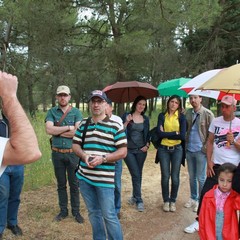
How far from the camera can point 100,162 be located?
3.26 metres

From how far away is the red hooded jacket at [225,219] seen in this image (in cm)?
320

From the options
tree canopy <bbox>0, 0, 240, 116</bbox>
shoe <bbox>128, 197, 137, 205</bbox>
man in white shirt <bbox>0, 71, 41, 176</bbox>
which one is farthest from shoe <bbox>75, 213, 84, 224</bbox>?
tree canopy <bbox>0, 0, 240, 116</bbox>

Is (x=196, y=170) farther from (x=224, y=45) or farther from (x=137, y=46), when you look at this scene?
(x=224, y=45)

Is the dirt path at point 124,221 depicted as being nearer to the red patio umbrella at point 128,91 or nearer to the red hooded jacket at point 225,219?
the red hooded jacket at point 225,219

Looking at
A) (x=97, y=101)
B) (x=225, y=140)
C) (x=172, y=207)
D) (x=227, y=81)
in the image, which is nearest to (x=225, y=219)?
(x=225, y=140)

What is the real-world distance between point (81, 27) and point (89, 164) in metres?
12.5

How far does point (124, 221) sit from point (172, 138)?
56.1 inches

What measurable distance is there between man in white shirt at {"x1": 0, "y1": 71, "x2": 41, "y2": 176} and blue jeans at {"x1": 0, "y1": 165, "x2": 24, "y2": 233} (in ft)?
7.56

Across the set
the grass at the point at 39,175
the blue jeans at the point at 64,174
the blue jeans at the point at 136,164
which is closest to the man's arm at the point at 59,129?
the blue jeans at the point at 64,174

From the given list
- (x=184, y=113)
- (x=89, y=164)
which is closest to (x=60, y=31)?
(x=184, y=113)

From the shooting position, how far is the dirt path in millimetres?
4230

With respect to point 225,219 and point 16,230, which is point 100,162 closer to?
point 225,219

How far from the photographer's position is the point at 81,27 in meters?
14.7

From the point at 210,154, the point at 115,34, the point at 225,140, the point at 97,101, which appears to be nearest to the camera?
the point at 97,101
